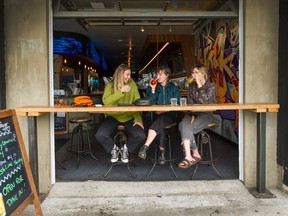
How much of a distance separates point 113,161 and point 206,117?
4.59ft

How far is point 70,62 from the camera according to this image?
→ 12.5m

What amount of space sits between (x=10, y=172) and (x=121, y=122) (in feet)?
6.70

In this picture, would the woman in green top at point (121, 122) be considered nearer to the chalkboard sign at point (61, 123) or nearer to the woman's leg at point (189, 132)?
the woman's leg at point (189, 132)

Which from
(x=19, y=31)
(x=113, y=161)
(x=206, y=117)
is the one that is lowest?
(x=113, y=161)

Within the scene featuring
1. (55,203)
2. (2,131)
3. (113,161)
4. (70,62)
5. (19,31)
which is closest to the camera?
(2,131)

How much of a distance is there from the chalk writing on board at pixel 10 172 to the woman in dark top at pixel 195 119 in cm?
207

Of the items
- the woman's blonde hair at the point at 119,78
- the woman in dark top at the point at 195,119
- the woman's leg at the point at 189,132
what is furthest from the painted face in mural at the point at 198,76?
the woman's blonde hair at the point at 119,78

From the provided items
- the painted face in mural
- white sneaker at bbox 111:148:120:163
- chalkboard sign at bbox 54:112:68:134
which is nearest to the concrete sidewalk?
white sneaker at bbox 111:148:120:163

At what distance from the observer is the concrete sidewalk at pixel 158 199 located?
128 inches

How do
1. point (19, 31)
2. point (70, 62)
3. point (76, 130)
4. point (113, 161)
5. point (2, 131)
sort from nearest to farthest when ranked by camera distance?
point (2, 131), point (19, 31), point (113, 161), point (76, 130), point (70, 62)

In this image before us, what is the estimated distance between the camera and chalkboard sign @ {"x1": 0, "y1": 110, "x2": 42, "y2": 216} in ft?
7.97

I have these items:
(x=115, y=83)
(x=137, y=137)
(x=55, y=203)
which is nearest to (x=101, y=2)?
(x=115, y=83)

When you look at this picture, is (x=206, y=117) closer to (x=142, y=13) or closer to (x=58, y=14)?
(x=142, y=13)

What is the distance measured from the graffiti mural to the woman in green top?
2519 mm
